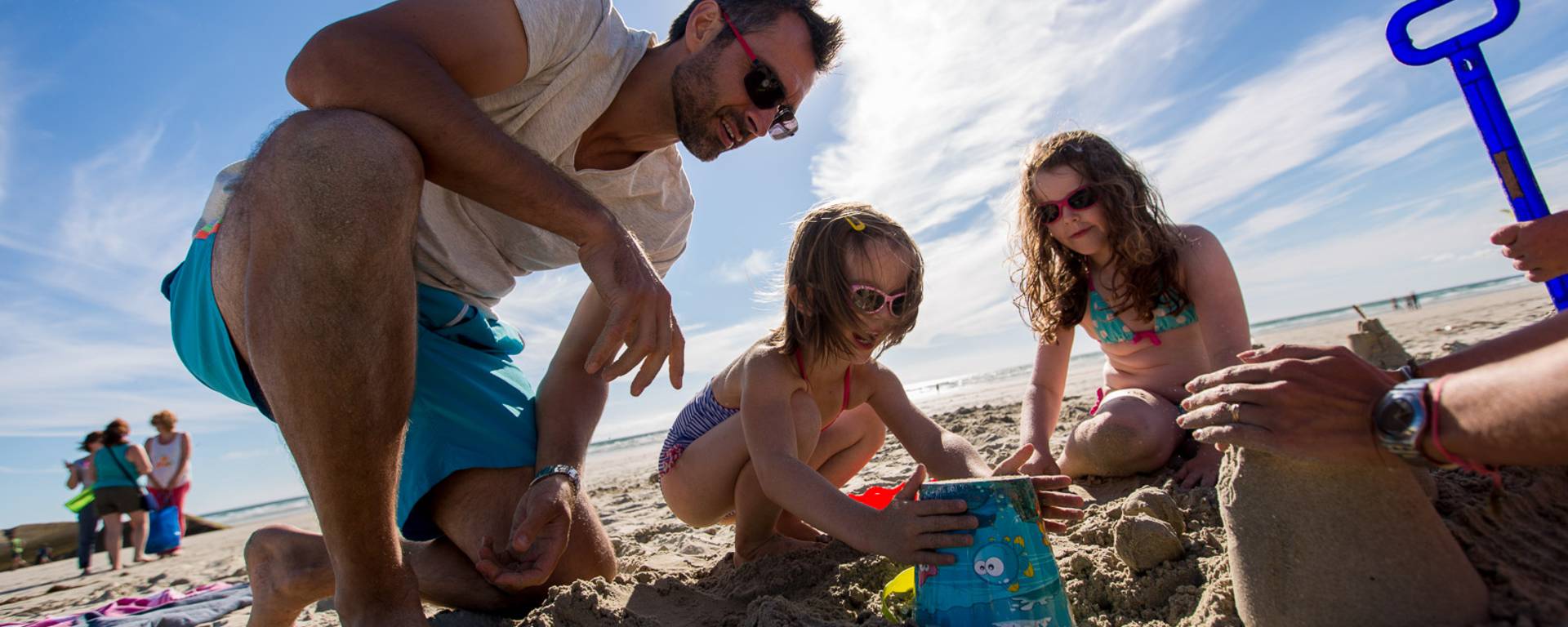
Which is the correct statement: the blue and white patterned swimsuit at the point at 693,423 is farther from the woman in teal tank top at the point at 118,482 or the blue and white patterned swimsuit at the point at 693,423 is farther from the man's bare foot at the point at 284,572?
the woman in teal tank top at the point at 118,482

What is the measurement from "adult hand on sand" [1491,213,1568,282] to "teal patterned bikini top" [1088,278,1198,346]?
0.93 metres

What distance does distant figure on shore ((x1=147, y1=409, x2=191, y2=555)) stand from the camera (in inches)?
332

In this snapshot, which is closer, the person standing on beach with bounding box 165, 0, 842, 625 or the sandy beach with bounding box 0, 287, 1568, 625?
the sandy beach with bounding box 0, 287, 1568, 625

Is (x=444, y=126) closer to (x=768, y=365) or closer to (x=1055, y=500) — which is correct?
(x=768, y=365)

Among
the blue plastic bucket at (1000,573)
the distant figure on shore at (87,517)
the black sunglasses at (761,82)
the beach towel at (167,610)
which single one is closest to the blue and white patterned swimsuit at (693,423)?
the black sunglasses at (761,82)

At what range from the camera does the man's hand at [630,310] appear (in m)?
1.54

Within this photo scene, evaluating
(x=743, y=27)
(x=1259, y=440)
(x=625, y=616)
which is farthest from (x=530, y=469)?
(x=1259, y=440)

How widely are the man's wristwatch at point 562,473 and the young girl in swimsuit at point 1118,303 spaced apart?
5.18 feet

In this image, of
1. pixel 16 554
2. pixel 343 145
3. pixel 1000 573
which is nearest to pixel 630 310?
pixel 343 145

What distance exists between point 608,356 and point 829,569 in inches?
43.9

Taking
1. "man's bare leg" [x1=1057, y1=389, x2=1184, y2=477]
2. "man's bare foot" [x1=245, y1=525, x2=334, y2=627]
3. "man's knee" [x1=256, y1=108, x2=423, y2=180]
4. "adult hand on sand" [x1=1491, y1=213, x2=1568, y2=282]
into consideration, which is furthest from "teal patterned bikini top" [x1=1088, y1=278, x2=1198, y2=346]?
"man's bare foot" [x1=245, y1=525, x2=334, y2=627]

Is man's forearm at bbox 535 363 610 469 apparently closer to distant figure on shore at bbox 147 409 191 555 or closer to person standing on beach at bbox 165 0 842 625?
person standing on beach at bbox 165 0 842 625

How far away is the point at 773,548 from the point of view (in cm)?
254

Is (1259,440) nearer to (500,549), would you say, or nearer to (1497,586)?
(1497,586)
